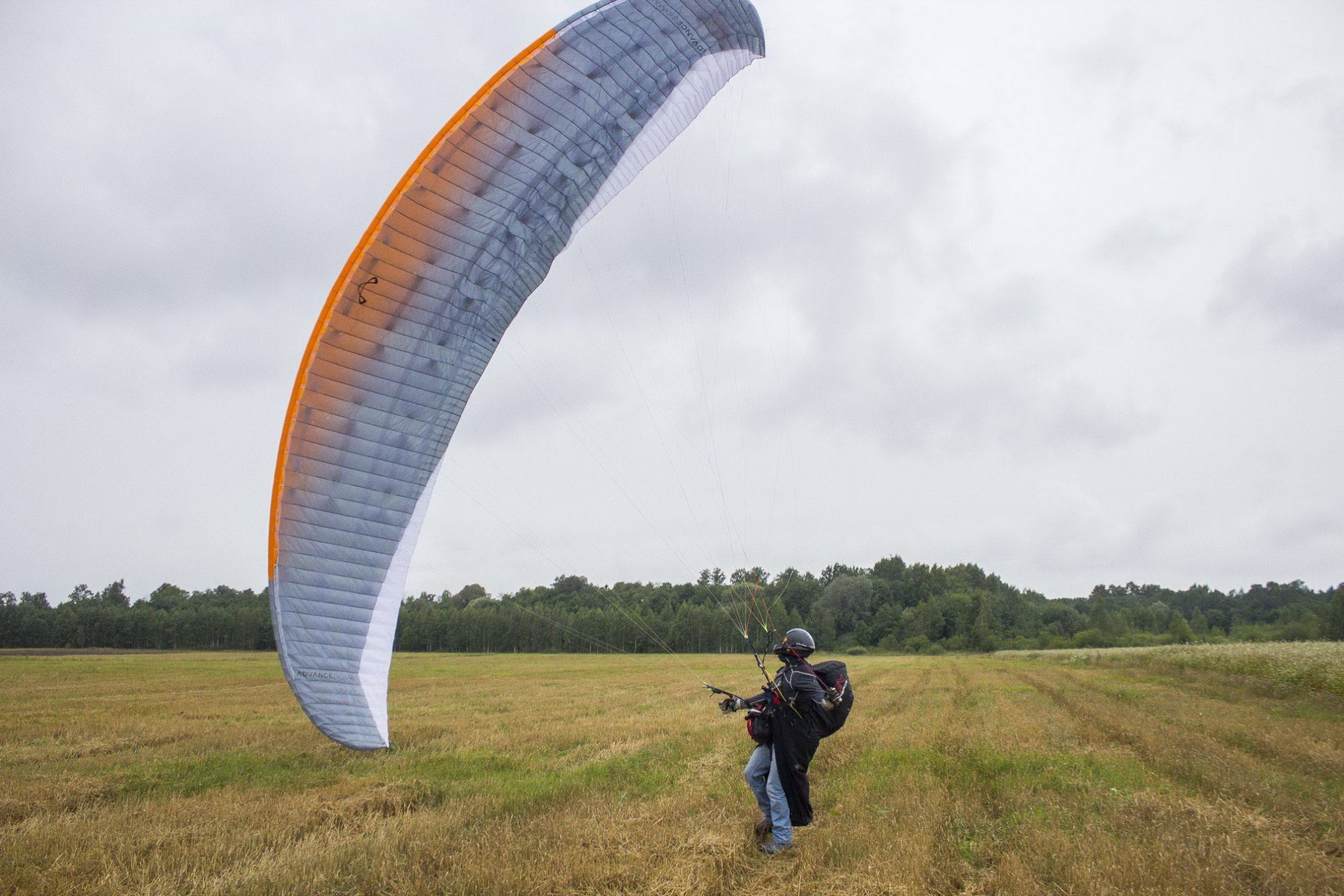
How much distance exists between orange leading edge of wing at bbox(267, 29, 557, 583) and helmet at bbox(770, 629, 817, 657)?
5.13m

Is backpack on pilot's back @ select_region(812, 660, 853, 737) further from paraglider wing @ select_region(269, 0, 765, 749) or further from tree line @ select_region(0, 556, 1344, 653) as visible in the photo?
tree line @ select_region(0, 556, 1344, 653)

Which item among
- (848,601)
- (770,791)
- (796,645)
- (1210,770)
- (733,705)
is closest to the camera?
(770,791)

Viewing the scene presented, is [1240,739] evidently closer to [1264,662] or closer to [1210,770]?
[1210,770]

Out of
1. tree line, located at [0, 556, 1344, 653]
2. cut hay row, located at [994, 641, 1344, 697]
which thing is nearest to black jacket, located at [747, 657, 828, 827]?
cut hay row, located at [994, 641, 1344, 697]

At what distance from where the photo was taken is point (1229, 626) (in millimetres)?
115625

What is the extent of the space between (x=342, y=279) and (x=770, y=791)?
228 inches

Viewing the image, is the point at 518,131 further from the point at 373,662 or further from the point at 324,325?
the point at 373,662

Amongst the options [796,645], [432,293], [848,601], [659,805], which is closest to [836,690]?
[796,645]

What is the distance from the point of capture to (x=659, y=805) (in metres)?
6.30

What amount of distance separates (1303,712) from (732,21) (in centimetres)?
1671

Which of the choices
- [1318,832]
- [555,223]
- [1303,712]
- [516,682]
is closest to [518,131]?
[555,223]

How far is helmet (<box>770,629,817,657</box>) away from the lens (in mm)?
5707

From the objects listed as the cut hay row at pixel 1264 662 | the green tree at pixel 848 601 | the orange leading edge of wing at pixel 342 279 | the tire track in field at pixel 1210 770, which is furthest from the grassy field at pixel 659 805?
the green tree at pixel 848 601

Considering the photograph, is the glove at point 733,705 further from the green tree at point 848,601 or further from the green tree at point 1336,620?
the green tree at point 848,601
